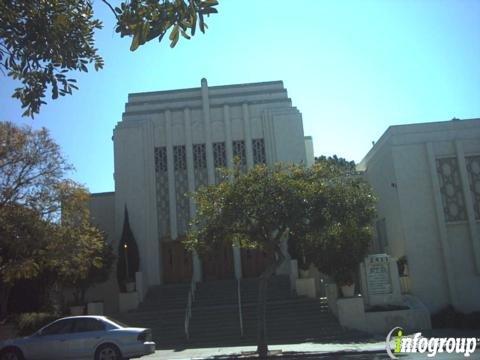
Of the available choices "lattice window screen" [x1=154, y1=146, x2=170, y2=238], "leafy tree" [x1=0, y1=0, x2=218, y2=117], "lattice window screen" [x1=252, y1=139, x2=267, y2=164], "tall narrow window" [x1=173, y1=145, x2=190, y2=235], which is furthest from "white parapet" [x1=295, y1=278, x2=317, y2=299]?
"leafy tree" [x1=0, y1=0, x2=218, y2=117]

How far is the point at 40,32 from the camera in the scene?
23.3 feet

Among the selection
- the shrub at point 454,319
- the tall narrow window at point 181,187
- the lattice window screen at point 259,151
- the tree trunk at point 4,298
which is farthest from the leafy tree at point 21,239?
the shrub at point 454,319

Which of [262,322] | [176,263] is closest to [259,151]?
[176,263]

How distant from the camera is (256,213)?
15562 mm

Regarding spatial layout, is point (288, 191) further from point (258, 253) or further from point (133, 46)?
point (258, 253)

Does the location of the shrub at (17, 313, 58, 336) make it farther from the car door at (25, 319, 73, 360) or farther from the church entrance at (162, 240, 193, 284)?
the car door at (25, 319, 73, 360)

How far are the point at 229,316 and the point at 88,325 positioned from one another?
831 cm

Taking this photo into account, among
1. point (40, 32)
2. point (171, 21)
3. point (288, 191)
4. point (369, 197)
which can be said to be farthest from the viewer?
point (369, 197)

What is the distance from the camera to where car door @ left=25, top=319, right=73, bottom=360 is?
13383 mm

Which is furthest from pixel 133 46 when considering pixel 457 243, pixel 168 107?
pixel 168 107

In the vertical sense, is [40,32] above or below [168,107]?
below

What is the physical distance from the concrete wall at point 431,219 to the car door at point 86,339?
1249 cm

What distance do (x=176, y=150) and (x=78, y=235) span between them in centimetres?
1033

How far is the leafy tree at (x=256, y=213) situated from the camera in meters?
15.5
